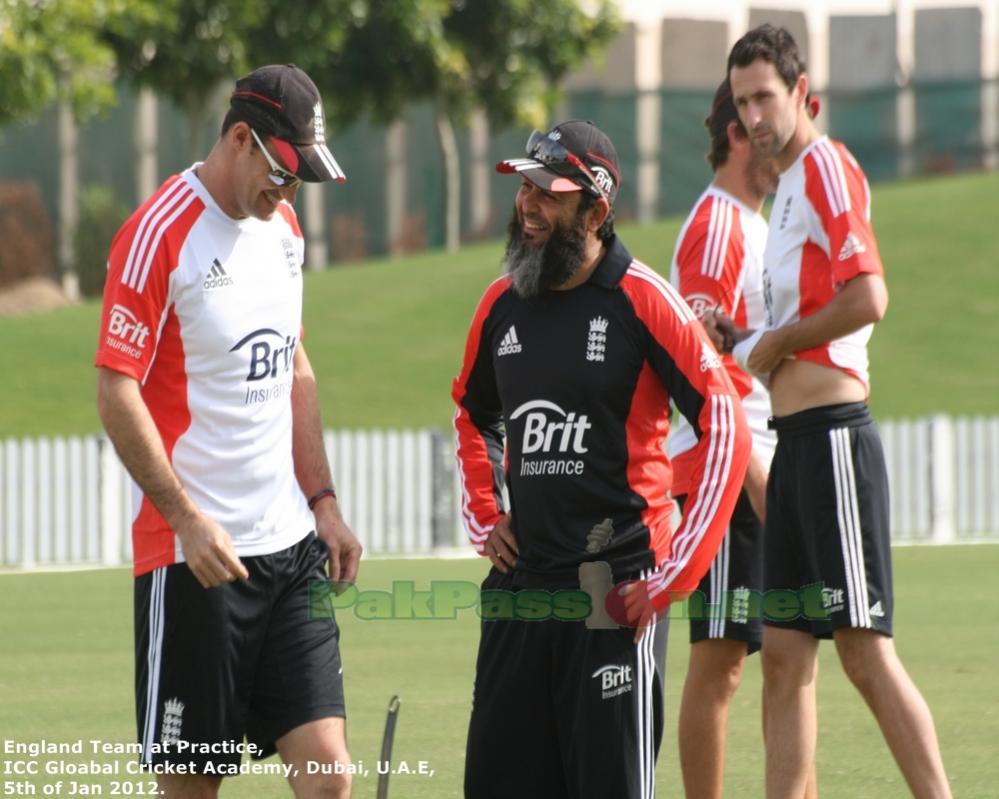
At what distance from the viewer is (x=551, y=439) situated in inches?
208

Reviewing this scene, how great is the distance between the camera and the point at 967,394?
28234 mm

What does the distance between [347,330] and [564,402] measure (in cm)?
2703

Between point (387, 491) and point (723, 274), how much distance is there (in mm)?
14219

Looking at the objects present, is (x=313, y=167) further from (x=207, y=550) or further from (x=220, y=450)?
(x=207, y=550)

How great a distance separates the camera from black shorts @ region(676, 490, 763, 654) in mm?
6648

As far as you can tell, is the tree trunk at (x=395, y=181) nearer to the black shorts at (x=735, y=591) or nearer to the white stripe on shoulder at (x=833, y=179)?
the black shorts at (x=735, y=591)

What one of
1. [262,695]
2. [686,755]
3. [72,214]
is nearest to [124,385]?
[262,695]

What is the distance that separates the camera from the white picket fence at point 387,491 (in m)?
19.9

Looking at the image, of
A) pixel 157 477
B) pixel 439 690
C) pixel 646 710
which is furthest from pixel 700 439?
pixel 439 690

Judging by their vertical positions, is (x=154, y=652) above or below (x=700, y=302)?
below

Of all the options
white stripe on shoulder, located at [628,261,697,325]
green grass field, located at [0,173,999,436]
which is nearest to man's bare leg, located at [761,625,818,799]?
white stripe on shoulder, located at [628,261,697,325]

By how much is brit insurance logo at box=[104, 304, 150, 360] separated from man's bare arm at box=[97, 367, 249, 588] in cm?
7

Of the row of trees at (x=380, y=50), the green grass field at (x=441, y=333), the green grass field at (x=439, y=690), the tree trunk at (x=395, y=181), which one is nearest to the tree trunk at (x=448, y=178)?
the row of trees at (x=380, y=50)

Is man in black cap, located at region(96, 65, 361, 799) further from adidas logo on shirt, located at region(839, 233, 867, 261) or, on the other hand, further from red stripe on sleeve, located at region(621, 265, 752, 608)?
adidas logo on shirt, located at region(839, 233, 867, 261)
